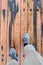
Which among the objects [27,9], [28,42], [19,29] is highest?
[27,9]

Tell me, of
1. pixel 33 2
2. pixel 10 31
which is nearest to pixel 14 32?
pixel 10 31

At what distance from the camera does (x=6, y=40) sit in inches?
90.8

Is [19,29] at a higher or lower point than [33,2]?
lower

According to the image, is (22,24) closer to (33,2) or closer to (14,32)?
(14,32)

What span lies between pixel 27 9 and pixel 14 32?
324 mm

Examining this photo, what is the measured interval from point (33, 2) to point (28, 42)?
1.65 feet

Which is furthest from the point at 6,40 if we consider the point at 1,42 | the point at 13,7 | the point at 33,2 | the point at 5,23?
the point at 33,2

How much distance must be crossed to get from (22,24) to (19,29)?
0.23 ft

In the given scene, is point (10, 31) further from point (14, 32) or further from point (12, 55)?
point (12, 55)

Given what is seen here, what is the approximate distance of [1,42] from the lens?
2.30 meters

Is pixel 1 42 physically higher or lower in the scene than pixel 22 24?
lower

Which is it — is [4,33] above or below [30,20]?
below

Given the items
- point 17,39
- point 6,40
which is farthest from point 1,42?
point 17,39

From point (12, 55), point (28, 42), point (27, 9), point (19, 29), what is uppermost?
point (27, 9)
